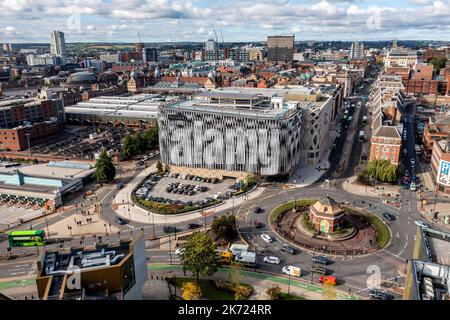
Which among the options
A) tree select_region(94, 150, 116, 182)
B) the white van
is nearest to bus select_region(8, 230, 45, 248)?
tree select_region(94, 150, 116, 182)

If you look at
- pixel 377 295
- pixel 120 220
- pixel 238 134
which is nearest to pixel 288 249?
pixel 377 295

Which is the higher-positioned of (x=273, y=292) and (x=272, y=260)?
(x=273, y=292)

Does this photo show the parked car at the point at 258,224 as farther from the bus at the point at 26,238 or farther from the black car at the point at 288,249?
the bus at the point at 26,238

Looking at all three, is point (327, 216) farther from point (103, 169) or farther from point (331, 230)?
point (103, 169)

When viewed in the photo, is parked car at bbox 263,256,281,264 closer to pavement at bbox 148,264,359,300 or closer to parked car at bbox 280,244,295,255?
pavement at bbox 148,264,359,300

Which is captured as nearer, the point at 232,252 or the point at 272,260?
the point at 272,260

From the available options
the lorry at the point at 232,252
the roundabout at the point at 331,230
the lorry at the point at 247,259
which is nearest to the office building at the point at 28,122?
the lorry at the point at 232,252

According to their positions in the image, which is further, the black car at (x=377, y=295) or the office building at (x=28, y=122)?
the office building at (x=28, y=122)
